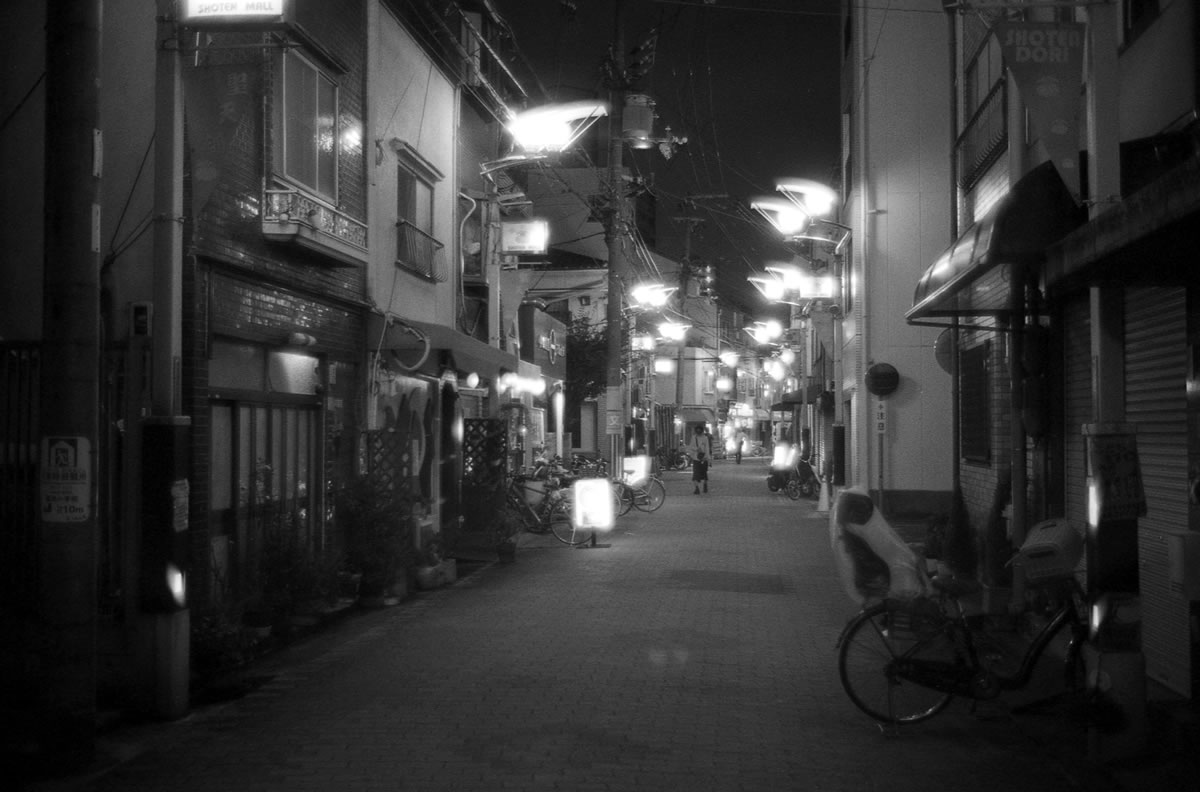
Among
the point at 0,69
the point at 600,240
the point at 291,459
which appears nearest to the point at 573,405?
the point at 600,240

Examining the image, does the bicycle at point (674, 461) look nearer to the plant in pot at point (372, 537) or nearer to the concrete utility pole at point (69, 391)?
the plant in pot at point (372, 537)

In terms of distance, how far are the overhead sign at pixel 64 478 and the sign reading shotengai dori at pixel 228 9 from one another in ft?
11.0

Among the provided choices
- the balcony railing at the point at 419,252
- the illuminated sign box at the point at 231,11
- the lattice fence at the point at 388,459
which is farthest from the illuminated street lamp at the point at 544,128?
the illuminated sign box at the point at 231,11

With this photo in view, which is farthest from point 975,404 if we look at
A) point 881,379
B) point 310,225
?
point 310,225

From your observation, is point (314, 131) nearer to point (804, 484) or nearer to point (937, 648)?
point (937, 648)

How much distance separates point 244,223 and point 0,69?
247cm

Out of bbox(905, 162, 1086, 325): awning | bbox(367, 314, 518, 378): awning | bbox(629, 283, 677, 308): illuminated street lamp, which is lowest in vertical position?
bbox(367, 314, 518, 378): awning

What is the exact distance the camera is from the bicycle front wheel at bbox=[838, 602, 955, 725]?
7.74 metres

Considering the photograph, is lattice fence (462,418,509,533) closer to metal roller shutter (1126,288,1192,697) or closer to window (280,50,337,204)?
window (280,50,337,204)

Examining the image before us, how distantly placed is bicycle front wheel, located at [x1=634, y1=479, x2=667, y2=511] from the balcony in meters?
15.2

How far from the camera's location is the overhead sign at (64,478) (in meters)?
6.81

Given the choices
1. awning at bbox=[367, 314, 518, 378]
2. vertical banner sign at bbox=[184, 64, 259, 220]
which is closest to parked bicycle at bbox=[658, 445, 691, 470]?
awning at bbox=[367, 314, 518, 378]

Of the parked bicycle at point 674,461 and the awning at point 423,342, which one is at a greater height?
the awning at point 423,342

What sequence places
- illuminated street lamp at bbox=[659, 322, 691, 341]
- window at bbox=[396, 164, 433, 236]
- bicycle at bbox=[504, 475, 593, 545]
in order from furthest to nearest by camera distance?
1. illuminated street lamp at bbox=[659, 322, 691, 341]
2. bicycle at bbox=[504, 475, 593, 545]
3. window at bbox=[396, 164, 433, 236]
